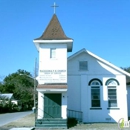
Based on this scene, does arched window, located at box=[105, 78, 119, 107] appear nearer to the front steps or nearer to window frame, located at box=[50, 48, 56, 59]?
the front steps

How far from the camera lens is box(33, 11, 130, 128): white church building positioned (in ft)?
67.3

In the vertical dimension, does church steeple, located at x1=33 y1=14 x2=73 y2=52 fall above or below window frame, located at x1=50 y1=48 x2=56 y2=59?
above

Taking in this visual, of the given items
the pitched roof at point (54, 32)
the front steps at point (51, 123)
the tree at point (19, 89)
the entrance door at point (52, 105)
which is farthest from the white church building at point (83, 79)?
the tree at point (19, 89)

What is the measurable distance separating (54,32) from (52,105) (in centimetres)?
632

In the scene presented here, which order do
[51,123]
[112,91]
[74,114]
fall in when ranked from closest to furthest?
[51,123] < [74,114] < [112,91]

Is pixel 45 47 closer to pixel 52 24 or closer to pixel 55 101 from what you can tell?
pixel 52 24

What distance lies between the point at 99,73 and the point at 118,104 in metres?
3.34

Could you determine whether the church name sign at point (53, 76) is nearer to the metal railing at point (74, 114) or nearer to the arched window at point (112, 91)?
the metal railing at point (74, 114)

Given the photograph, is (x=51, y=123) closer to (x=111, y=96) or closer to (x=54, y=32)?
(x=111, y=96)

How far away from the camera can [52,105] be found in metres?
20.0

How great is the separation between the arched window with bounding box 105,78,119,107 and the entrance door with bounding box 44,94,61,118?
5390mm

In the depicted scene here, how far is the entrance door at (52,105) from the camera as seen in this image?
19.8 m

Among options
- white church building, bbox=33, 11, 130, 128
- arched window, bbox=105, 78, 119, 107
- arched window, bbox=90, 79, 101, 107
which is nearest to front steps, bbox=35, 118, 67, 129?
white church building, bbox=33, 11, 130, 128

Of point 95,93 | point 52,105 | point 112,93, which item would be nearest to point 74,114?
point 95,93
